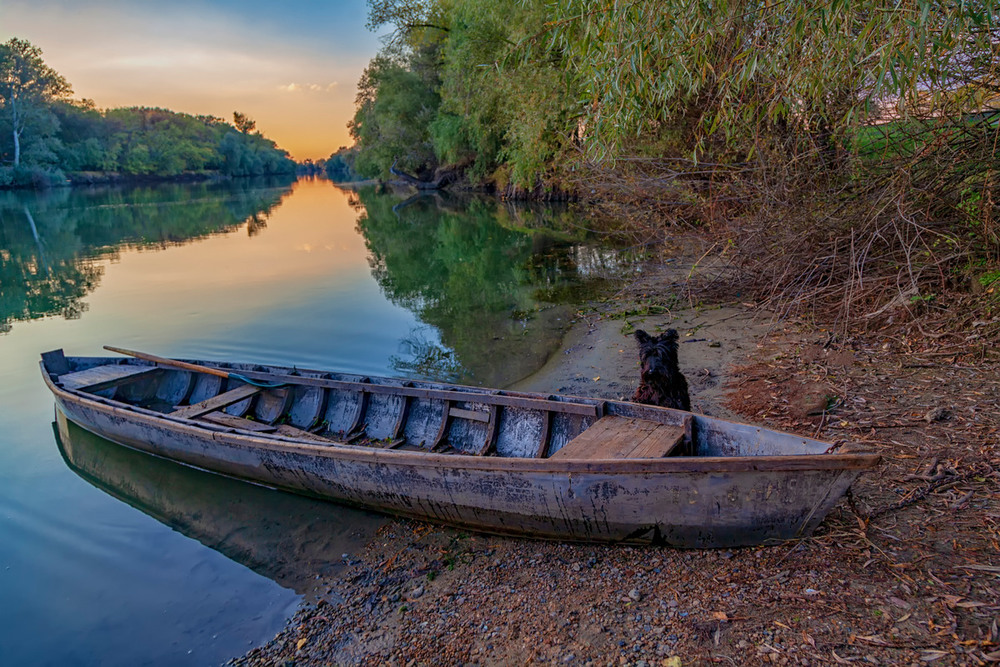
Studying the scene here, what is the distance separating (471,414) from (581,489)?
195 cm

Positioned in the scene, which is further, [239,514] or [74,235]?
[74,235]

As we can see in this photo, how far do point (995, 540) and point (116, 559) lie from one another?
6.51m

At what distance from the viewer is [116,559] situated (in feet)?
17.0

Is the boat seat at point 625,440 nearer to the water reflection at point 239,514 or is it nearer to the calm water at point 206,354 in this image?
the water reflection at point 239,514

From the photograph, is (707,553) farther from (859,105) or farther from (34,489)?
(34,489)

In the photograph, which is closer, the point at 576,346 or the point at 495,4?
the point at 576,346

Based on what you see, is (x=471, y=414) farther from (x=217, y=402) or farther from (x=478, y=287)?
(x=478, y=287)

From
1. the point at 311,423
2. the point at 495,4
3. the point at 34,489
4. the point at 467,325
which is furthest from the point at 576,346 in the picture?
the point at 495,4

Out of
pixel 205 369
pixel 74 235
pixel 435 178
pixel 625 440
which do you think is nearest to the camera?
pixel 625 440

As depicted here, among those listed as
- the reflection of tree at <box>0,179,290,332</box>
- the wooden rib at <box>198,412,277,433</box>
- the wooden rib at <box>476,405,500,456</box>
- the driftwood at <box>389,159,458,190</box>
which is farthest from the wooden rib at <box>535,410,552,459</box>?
the driftwood at <box>389,159,458,190</box>

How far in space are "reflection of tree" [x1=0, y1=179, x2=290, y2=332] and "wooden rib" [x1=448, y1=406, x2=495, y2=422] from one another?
11344 mm

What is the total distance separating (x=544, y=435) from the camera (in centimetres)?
522

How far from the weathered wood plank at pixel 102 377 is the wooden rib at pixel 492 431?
17.0 feet

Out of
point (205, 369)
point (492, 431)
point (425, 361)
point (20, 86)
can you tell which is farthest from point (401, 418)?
point (20, 86)
